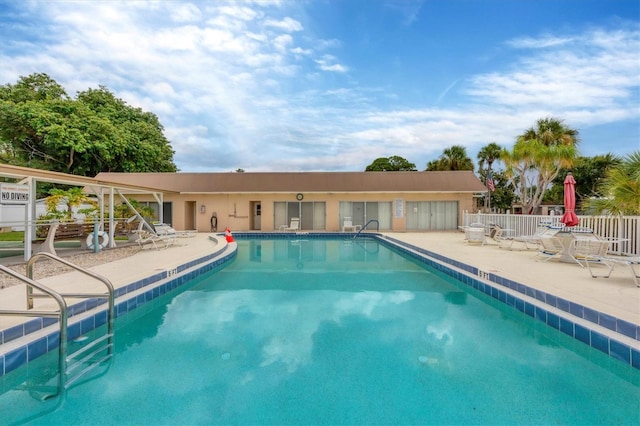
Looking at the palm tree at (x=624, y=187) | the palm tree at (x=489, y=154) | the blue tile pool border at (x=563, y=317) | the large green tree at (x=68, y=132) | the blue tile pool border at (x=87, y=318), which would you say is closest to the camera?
the blue tile pool border at (x=87, y=318)

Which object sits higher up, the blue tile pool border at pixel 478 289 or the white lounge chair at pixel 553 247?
the white lounge chair at pixel 553 247

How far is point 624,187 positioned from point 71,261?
1329cm

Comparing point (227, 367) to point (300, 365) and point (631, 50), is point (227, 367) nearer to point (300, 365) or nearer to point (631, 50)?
point (300, 365)

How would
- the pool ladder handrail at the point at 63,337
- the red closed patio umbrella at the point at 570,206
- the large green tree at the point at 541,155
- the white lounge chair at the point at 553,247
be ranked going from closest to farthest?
the pool ladder handrail at the point at 63,337 → the white lounge chair at the point at 553,247 → the red closed patio umbrella at the point at 570,206 → the large green tree at the point at 541,155

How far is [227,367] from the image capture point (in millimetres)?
3711

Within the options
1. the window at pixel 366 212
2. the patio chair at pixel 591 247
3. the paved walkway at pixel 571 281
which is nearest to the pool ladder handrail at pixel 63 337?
the paved walkway at pixel 571 281

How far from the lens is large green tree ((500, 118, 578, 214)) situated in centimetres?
2078

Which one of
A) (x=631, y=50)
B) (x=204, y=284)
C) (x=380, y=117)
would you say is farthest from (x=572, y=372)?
(x=380, y=117)

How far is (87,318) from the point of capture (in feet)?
14.8

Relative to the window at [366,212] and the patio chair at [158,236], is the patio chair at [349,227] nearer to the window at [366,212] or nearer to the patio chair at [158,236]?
the window at [366,212]

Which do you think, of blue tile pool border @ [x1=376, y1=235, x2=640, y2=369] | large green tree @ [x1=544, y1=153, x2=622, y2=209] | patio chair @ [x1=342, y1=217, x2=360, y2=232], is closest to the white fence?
blue tile pool border @ [x1=376, y1=235, x2=640, y2=369]

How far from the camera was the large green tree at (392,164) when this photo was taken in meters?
53.0

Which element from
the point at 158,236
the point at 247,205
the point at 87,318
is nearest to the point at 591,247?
the point at 87,318

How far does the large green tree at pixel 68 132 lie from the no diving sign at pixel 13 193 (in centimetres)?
1672
